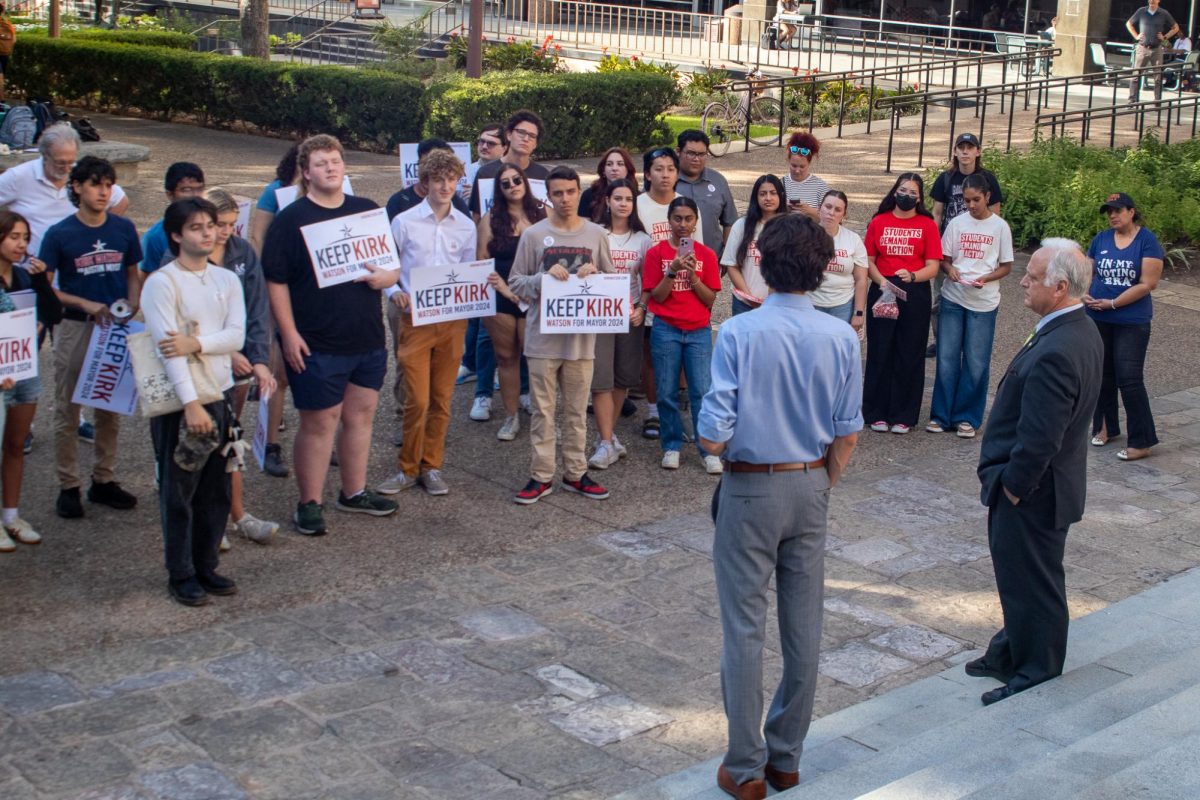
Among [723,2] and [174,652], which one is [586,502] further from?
[723,2]

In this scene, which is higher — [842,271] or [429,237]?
[429,237]

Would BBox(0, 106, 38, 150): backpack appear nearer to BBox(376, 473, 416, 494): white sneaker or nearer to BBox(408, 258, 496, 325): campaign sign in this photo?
BBox(408, 258, 496, 325): campaign sign

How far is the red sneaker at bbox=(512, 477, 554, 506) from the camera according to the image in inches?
308

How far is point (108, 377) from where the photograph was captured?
6996 mm

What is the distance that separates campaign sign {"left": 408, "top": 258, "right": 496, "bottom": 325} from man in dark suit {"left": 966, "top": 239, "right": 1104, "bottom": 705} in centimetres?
335

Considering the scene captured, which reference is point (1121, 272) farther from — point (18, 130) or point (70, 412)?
point (18, 130)

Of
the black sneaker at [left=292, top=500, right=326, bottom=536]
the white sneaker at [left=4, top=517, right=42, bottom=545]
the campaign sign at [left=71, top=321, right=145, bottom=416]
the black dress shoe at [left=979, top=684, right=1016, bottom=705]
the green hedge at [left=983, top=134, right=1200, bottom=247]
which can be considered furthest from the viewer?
the green hedge at [left=983, top=134, right=1200, bottom=247]

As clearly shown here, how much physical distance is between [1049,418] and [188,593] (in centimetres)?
374

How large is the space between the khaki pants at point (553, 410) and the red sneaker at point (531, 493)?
31 mm

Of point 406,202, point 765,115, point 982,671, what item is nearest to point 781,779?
point 982,671

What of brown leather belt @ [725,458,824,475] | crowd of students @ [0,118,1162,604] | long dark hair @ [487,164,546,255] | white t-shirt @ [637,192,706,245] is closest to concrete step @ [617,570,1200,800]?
brown leather belt @ [725,458,824,475]

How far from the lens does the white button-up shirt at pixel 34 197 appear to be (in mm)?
7770

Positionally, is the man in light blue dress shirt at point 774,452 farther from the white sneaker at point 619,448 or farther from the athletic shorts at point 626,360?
the white sneaker at point 619,448

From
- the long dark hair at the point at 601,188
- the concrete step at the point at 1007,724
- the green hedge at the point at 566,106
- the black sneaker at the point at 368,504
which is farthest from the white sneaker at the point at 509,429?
the green hedge at the point at 566,106
